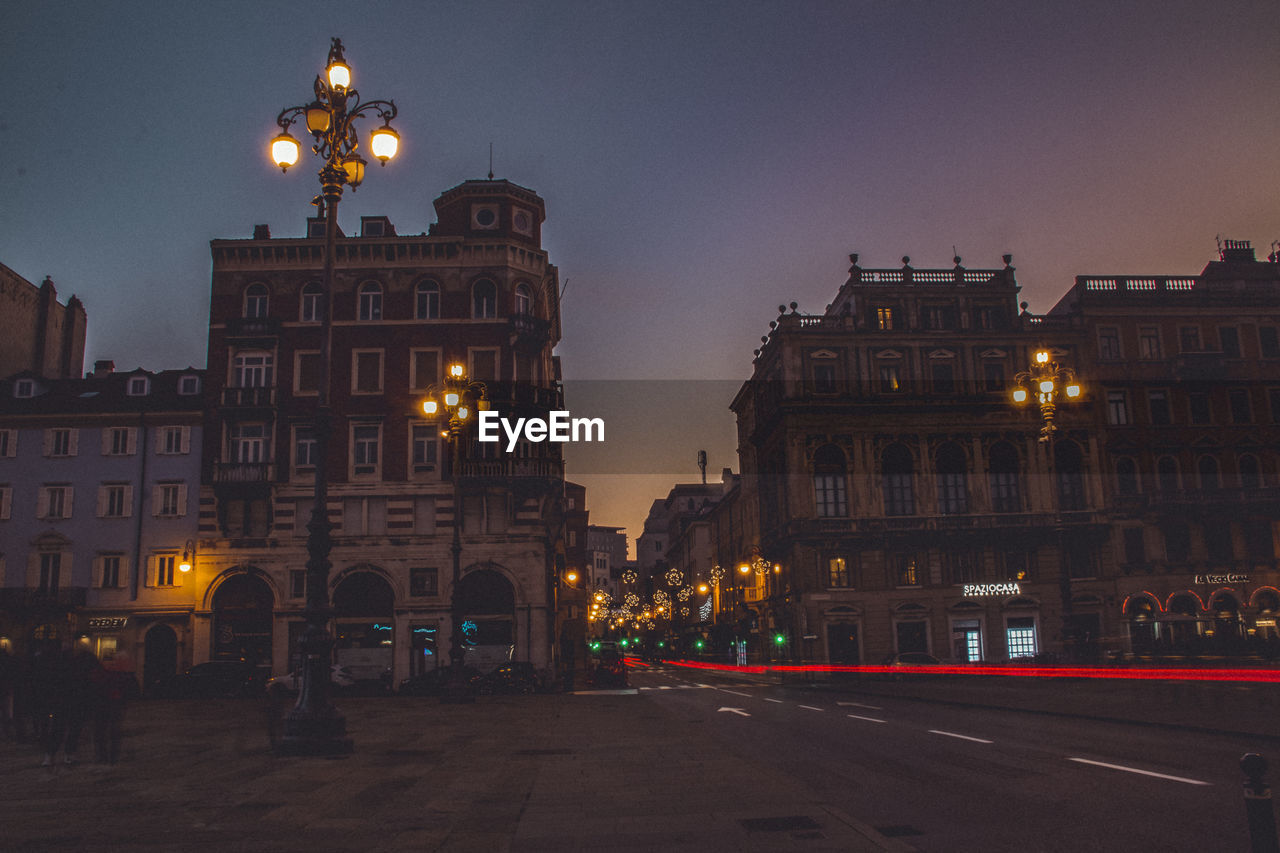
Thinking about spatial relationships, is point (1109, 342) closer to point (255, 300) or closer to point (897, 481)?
point (897, 481)

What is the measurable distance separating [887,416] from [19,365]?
4865 cm

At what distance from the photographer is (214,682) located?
129ft

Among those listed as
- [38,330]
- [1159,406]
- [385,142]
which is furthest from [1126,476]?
[38,330]

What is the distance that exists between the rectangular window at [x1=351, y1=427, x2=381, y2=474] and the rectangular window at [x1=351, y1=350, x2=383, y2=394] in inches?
76.0

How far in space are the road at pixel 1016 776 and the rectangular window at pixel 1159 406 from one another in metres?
43.5

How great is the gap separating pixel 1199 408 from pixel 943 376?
15527 mm

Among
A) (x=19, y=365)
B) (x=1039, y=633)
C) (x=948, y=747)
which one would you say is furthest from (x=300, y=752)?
(x=1039, y=633)

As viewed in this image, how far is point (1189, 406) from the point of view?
5862 centimetres

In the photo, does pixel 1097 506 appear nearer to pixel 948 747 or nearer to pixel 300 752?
pixel 948 747

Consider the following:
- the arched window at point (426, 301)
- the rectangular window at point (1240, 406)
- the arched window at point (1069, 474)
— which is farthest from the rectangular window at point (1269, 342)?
the arched window at point (426, 301)

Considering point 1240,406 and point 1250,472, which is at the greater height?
point 1240,406

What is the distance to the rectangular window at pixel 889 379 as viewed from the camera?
193 feet

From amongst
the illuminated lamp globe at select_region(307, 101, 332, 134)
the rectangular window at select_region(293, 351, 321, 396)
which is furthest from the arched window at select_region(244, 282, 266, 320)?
the illuminated lamp globe at select_region(307, 101, 332, 134)

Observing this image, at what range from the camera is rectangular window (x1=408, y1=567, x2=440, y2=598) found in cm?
4422
